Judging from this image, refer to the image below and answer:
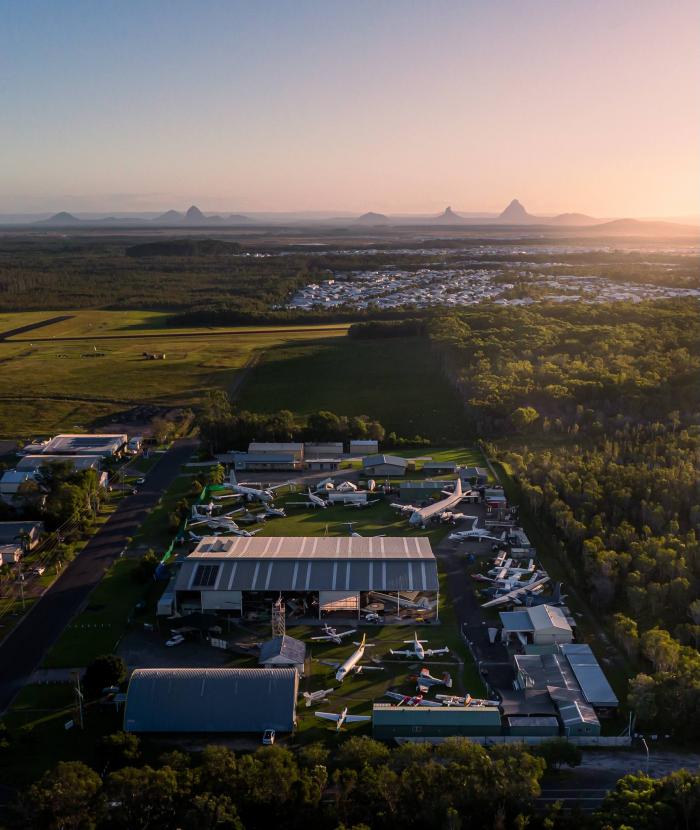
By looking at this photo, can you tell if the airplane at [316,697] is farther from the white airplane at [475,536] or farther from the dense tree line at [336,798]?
the white airplane at [475,536]

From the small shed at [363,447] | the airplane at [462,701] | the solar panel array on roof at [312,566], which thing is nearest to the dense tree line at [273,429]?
the small shed at [363,447]

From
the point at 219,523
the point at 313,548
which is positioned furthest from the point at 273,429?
the point at 313,548

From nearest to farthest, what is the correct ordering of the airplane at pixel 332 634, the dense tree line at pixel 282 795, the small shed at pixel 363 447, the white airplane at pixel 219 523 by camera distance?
the dense tree line at pixel 282 795 < the airplane at pixel 332 634 < the white airplane at pixel 219 523 < the small shed at pixel 363 447

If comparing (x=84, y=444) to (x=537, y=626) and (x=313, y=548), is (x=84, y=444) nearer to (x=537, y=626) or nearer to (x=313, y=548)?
(x=313, y=548)

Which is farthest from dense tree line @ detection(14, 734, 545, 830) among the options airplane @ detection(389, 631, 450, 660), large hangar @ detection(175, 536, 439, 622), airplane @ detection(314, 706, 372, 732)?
large hangar @ detection(175, 536, 439, 622)

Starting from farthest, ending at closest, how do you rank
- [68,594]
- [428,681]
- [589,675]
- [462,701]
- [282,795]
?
[68,594] < [428,681] < [589,675] < [462,701] < [282,795]

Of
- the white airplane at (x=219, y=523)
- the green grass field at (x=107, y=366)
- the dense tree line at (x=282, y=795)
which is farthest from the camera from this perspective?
the green grass field at (x=107, y=366)

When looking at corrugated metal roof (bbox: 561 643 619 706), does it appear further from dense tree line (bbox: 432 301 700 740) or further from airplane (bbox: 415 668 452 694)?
airplane (bbox: 415 668 452 694)
